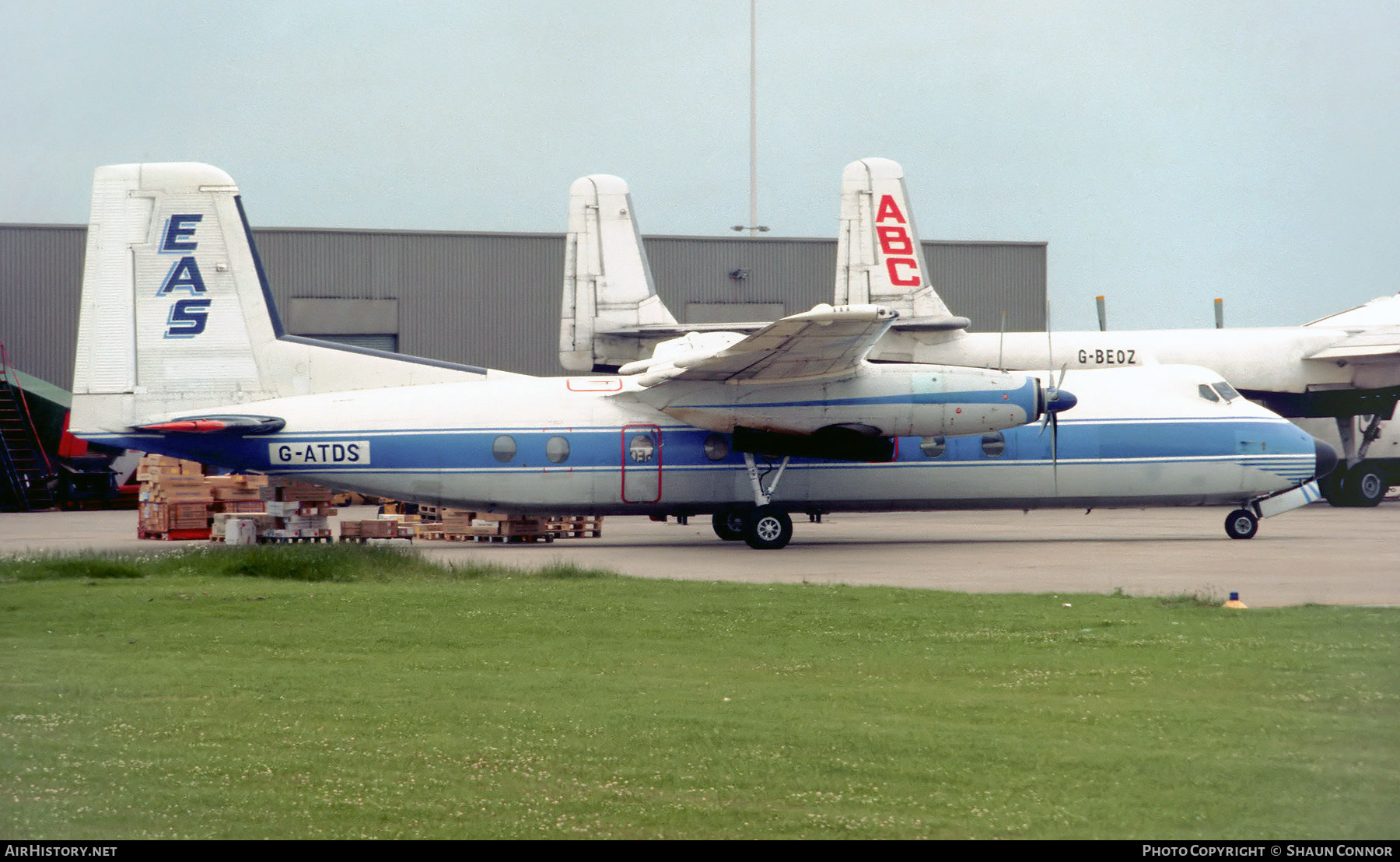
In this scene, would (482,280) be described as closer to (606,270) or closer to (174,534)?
(606,270)

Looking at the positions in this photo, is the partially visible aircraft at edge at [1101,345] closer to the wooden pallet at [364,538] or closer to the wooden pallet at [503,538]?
the wooden pallet at [503,538]

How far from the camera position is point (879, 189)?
30.2 m

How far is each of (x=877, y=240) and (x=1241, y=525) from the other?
1087 cm

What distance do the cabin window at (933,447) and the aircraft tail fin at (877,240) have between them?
7913 mm

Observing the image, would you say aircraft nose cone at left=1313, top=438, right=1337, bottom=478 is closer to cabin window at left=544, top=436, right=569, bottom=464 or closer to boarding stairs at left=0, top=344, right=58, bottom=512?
cabin window at left=544, top=436, right=569, bottom=464

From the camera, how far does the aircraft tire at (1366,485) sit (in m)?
34.3

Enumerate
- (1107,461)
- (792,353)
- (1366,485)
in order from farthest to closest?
1. (1366,485)
2. (1107,461)
3. (792,353)

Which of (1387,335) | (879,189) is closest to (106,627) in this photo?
(879,189)

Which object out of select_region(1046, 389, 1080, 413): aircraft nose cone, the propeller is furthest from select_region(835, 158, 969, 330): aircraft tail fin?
select_region(1046, 389, 1080, 413): aircraft nose cone

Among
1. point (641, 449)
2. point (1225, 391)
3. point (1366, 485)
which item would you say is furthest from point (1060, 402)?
point (1366, 485)

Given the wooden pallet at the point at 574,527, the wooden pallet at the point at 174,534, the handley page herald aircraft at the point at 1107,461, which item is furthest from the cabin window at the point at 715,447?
the wooden pallet at the point at 174,534

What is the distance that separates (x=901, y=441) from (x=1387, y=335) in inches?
723

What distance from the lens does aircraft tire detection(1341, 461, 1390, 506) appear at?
34344mm

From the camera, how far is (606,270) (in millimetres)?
29969
